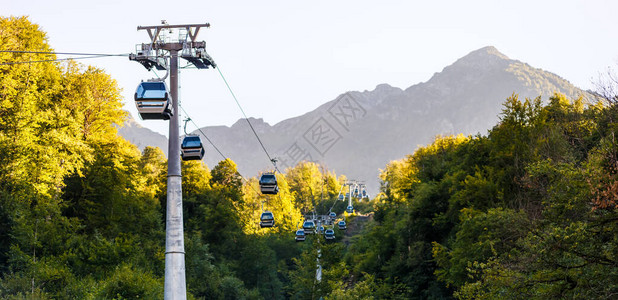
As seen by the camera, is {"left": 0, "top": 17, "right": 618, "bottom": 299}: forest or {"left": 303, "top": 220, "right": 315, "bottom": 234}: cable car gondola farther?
{"left": 303, "top": 220, "right": 315, "bottom": 234}: cable car gondola

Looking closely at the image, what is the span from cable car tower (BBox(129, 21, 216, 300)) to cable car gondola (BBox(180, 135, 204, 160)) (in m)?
2.40

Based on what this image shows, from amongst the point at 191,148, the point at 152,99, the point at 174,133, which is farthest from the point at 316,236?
the point at 152,99

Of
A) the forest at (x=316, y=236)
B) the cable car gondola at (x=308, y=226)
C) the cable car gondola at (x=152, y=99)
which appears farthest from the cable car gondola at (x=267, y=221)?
the cable car gondola at (x=152, y=99)

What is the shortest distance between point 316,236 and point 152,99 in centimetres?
4117

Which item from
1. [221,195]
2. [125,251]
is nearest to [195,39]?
[125,251]

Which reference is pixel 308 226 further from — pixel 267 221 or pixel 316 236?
pixel 267 221

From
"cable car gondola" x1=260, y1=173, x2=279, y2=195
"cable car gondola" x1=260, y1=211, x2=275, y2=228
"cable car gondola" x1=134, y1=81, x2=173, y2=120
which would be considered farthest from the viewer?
"cable car gondola" x1=260, y1=211, x2=275, y2=228

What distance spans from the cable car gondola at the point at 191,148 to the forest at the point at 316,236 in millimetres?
10672

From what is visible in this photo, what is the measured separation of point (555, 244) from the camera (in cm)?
1783

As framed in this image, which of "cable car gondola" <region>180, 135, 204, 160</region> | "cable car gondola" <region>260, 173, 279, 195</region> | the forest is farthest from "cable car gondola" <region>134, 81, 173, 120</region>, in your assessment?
"cable car gondola" <region>260, 173, 279, 195</region>

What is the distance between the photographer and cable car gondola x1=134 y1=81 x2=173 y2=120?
54.9 feet

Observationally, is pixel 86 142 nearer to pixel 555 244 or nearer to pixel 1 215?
pixel 1 215

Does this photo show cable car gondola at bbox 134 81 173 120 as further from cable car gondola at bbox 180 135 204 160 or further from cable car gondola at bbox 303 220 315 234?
cable car gondola at bbox 303 220 315 234

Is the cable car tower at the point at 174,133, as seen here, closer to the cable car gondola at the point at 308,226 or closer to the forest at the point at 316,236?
the forest at the point at 316,236
